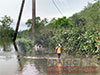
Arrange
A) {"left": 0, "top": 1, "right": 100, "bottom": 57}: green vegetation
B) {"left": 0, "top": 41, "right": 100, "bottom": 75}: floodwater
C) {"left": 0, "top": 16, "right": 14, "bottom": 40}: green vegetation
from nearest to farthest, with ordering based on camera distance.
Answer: {"left": 0, "top": 41, "right": 100, "bottom": 75}: floodwater < {"left": 0, "top": 1, "right": 100, "bottom": 57}: green vegetation < {"left": 0, "top": 16, "right": 14, "bottom": 40}: green vegetation

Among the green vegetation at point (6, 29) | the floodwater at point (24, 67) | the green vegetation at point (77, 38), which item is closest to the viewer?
the floodwater at point (24, 67)

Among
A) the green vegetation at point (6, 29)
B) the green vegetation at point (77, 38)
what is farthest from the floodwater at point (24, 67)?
the green vegetation at point (6, 29)

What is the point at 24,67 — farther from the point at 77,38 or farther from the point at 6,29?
the point at 6,29

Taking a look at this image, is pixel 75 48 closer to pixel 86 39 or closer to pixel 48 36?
pixel 86 39

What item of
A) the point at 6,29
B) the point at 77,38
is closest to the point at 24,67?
the point at 77,38

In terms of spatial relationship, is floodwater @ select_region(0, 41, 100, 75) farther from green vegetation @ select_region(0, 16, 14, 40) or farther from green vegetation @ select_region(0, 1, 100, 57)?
green vegetation @ select_region(0, 16, 14, 40)

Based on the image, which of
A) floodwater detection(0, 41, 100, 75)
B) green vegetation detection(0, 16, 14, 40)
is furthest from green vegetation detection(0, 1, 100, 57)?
green vegetation detection(0, 16, 14, 40)

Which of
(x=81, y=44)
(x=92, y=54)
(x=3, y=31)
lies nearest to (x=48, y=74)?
(x=92, y=54)

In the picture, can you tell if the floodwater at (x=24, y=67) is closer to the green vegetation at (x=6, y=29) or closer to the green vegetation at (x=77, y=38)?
the green vegetation at (x=77, y=38)

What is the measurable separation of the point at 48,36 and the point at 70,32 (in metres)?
4.87

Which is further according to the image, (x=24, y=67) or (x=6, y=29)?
(x=6, y=29)

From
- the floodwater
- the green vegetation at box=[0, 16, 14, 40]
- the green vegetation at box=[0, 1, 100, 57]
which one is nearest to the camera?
the floodwater

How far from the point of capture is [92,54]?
17.1 meters

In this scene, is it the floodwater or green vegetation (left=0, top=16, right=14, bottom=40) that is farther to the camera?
green vegetation (left=0, top=16, right=14, bottom=40)
